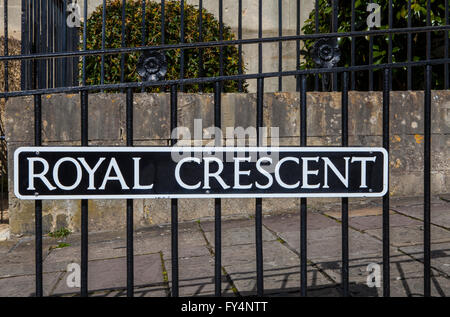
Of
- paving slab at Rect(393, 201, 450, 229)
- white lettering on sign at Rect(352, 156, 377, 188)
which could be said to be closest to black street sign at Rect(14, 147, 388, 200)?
white lettering on sign at Rect(352, 156, 377, 188)

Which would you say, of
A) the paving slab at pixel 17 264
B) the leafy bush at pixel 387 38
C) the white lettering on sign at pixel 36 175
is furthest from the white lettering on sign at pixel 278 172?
the leafy bush at pixel 387 38

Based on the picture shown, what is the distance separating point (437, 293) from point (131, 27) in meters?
3.95

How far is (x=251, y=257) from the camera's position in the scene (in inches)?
118

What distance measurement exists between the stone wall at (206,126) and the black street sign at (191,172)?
2218 mm

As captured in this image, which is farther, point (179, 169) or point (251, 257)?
point (251, 257)

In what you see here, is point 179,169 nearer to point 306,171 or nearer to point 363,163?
point 306,171

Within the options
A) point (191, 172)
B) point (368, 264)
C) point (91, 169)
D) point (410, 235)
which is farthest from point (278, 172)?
point (410, 235)

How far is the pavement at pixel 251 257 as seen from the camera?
244cm

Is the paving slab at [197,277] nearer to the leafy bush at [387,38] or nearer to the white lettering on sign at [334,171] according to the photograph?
the white lettering on sign at [334,171]

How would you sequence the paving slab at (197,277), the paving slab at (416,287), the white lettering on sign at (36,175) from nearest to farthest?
the white lettering on sign at (36,175) < the paving slab at (416,287) < the paving slab at (197,277)

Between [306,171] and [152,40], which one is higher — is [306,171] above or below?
below

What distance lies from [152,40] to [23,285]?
2.94 metres

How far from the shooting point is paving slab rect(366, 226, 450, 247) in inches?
123

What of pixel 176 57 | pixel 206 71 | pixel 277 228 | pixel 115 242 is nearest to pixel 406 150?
pixel 277 228
